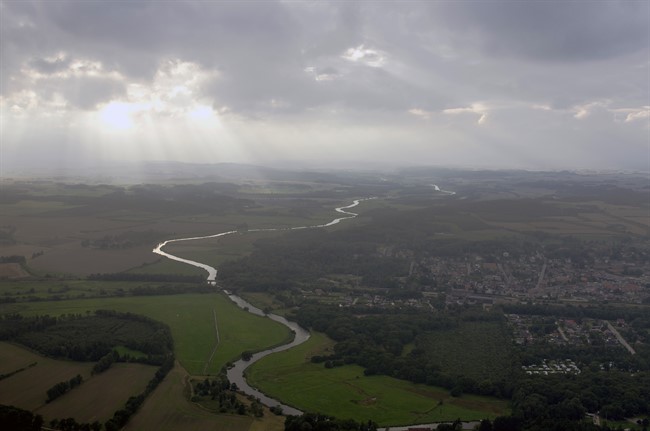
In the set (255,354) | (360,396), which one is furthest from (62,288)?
(360,396)

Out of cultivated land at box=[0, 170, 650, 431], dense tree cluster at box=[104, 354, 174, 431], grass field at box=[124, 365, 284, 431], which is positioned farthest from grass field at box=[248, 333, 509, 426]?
dense tree cluster at box=[104, 354, 174, 431]

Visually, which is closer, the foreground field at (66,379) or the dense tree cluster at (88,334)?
the foreground field at (66,379)

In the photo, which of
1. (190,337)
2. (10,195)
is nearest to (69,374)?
(190,337)

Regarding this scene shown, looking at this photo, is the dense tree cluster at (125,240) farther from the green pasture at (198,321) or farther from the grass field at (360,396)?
the grass field at (360,396)

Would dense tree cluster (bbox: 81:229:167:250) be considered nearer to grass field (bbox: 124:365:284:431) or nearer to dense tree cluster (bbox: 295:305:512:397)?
dense tree cluster (bbox: 295:305:512:397)

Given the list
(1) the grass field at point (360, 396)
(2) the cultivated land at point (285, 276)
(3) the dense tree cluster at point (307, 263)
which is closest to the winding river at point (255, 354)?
(1) the grass field at point (360, 396)

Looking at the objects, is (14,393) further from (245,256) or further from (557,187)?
(557,187)

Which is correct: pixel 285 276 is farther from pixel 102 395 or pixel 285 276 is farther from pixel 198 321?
pixel 102 395
